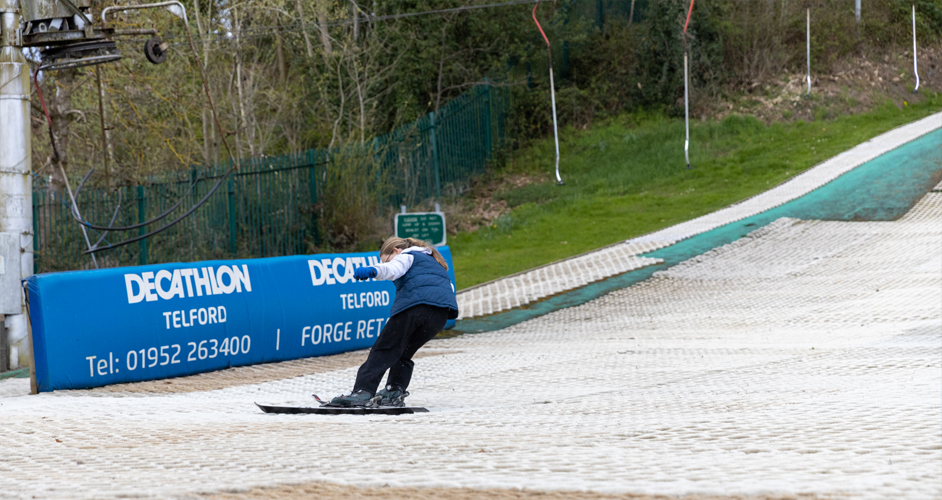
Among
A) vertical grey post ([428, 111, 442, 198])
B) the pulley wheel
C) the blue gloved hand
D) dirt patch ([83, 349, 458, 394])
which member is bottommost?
dirt patch ([83, 349, 458, 394])

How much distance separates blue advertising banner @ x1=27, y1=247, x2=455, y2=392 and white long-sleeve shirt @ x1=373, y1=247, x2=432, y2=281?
392cm

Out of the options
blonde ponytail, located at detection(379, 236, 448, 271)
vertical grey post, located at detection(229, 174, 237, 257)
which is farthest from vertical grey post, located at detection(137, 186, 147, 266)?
blonde ponytail, located at detection(379, 236, 448, 271)

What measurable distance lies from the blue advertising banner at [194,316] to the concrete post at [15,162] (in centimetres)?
232

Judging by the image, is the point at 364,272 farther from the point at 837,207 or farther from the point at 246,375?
the point at 837,207

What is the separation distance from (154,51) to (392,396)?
815 cm

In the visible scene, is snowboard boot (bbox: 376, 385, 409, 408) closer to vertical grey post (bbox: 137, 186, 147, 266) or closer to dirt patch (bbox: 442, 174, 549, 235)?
vertical grey post (bbox: 137, 186, 147, 266)

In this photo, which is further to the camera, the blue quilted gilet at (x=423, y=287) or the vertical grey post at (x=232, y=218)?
the vertical grey post at (x=232, y=218)

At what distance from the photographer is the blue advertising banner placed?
8648mm

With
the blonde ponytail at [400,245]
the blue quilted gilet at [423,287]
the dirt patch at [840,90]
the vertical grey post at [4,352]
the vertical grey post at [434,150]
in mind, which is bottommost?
the vertical grey post at [4,352]

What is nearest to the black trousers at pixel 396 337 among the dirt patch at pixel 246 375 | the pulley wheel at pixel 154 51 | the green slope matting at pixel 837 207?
the dirt patch at pixel 246 375

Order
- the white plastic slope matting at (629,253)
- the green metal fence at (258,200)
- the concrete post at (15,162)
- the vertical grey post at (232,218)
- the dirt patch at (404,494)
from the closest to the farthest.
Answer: the dirt patch at (404,494) < the concrete post at (15,162) < the green metal fence at (258,200) < the white plastic slope matting at (629,253) < the vertical grey post at (232,218)

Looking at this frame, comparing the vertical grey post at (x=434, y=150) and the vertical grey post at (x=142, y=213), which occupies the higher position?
the vertical grey post at (x=434, y=150)

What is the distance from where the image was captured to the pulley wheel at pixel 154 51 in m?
12.4

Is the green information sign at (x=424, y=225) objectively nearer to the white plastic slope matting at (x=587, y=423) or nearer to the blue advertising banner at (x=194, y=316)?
the blue advertising banner at (x=194, y=316)
